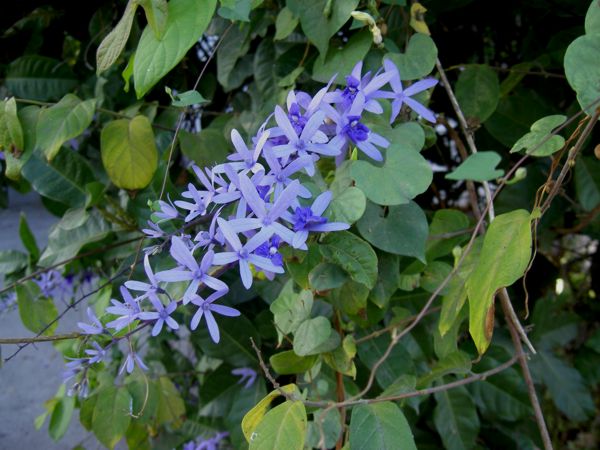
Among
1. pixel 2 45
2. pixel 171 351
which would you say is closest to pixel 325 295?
pixel 171 351

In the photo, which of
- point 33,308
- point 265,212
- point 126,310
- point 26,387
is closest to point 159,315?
point 126,310

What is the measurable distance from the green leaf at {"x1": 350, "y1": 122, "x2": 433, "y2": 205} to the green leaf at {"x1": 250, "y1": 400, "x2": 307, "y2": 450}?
0.67 feet

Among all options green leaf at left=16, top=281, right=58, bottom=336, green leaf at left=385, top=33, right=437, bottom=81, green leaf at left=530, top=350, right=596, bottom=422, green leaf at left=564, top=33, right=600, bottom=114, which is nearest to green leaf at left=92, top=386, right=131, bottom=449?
green leaf at left=16, top=281, right=58, bottom=336

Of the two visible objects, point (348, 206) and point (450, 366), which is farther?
point (450, 366)

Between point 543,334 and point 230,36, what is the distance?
35.9 inches

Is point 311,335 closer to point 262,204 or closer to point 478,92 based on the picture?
point 262,204

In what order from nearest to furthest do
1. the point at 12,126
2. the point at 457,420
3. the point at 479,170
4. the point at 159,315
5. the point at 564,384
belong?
the point at 479,170 → the point at 159,315 → the point at 12,126 → the point at 457,420 → the point at 564,384

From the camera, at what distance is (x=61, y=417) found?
1154 mm

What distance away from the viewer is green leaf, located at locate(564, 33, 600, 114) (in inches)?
22.0

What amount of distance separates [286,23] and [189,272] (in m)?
0.42

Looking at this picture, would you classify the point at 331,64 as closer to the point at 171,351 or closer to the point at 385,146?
the point at 385,146

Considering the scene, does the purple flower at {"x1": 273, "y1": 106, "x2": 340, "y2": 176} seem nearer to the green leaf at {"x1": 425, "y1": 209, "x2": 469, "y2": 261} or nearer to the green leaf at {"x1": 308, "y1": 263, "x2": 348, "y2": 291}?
the green leaf at {"x1": 308, "y1": 263, "x2": 348, "y2": 291}

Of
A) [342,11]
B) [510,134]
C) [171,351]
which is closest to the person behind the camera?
[342,11]

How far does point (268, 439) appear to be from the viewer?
57cm
